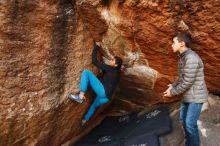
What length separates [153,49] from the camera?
5078mm

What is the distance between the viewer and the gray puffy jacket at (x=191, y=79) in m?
4.10

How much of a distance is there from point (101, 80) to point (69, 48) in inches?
32.0

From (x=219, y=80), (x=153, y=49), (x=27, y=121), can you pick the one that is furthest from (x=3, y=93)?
(x=219, y=80)

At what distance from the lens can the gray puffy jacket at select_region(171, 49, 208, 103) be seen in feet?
13.5

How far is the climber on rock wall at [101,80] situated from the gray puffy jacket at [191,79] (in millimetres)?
1319

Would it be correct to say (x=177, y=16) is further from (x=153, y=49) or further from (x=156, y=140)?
(x=156, y=140)

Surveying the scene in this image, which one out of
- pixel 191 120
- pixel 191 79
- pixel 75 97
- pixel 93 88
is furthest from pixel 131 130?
pixel 191 79

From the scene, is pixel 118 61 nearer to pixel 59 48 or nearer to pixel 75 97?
pixel 75 97

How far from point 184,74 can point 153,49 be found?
1.02 meters

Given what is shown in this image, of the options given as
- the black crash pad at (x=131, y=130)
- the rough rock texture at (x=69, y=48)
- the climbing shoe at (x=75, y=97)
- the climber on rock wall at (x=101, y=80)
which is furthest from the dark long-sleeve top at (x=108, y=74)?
A: the black crash pad at (x=131, y=130)

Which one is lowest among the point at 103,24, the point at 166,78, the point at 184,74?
the point at 166,78

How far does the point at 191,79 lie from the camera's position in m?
4.11

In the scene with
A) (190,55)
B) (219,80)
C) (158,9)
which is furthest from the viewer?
(219,80)

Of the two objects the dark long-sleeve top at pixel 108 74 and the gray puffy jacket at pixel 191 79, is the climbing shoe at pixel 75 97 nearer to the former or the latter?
the dark long-sleeve top at pixel 108 74
